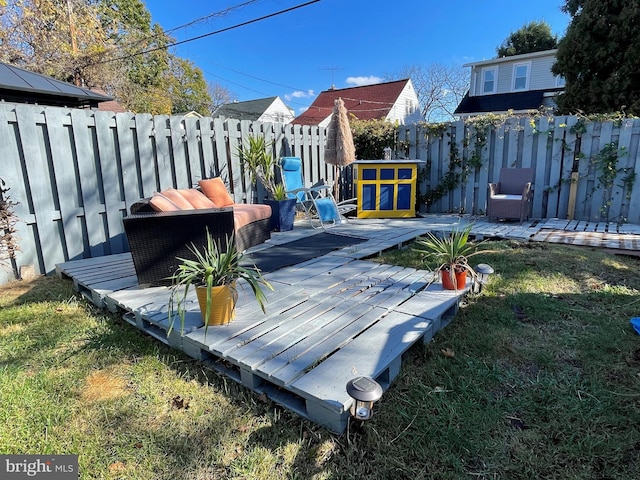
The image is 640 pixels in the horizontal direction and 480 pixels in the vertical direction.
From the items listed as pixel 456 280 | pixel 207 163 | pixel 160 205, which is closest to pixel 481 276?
pixel 456 280

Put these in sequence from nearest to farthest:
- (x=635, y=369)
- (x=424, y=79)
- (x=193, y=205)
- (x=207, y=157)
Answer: (x=635, y=369)
(x=193, y=205)
(x=207, y=157)
(x=424, y=79)

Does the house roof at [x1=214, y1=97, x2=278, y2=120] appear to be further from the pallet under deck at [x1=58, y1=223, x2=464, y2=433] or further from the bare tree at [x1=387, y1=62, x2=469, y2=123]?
the pallet under deck at [x1=58, y1=223, x2=464, y2=433]

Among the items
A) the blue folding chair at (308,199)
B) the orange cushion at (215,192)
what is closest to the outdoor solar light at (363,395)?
the orange cushion at (215,192)

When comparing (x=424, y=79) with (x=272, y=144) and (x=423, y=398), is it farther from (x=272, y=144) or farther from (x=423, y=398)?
(x=423, y=398)

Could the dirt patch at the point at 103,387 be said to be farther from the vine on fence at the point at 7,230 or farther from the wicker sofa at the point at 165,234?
the vine on fence at the point at 7,230

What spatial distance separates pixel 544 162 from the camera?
5.85 m

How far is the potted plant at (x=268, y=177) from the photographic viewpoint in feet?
17.0

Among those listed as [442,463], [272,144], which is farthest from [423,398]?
[272,144]

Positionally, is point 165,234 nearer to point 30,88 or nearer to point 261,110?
point 30,88

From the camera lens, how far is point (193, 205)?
382cm

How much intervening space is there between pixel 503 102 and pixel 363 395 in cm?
1789

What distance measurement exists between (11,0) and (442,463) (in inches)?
652

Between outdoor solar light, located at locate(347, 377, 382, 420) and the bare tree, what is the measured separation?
24.4m

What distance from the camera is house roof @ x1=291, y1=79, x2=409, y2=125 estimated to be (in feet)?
65.2
